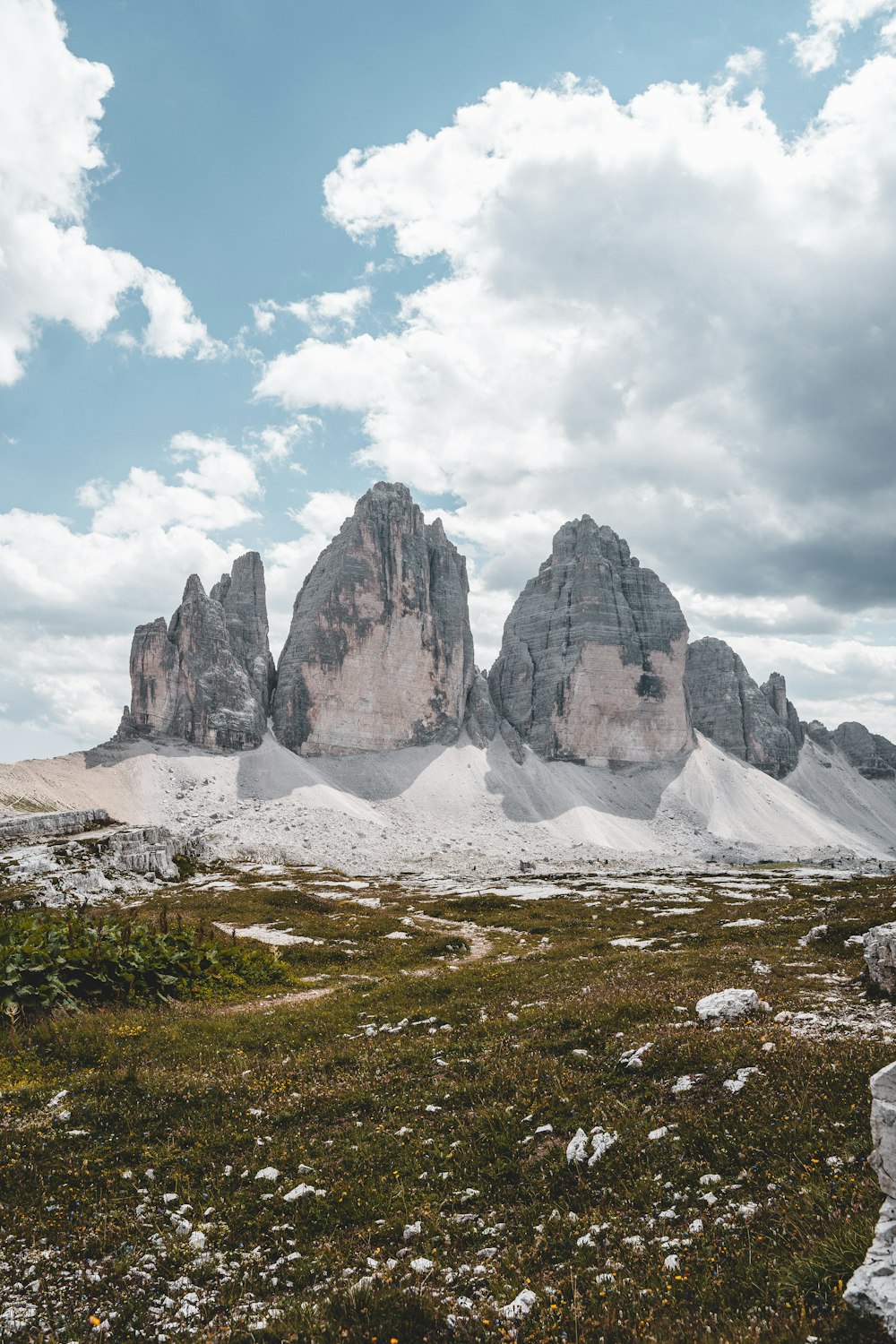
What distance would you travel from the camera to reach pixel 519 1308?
5863 mm

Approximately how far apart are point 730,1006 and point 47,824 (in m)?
87.2

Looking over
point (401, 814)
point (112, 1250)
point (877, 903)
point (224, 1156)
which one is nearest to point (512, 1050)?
point (224, 1156)

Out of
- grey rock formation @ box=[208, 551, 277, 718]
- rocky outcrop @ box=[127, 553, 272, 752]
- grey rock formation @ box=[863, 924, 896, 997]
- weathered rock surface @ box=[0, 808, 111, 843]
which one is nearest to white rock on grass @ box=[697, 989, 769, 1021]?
grey rock formation @ box=[863, 924, 896, 997]

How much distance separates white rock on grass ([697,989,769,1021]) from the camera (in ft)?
41.0

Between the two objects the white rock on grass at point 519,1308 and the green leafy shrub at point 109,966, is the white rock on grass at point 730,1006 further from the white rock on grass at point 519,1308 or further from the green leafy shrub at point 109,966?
the green leafy shrub at point 109,966

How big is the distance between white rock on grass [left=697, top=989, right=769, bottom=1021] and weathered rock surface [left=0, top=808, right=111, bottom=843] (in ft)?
252

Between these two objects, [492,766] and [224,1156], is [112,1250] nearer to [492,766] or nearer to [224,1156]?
[224,1156]

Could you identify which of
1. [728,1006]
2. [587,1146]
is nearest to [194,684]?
[728,1006]

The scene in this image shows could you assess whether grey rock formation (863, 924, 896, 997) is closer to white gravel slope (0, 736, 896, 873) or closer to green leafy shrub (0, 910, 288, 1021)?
green leafy shrub (0, 910, 288, 1021)

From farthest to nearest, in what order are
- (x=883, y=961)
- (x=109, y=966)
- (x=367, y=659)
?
Result: 1. (x=367, y=659)
2. (x=109, y=966)
3. (x=883, y=961)

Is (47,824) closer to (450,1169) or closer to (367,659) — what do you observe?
(450,1169)

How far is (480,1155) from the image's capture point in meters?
9.06

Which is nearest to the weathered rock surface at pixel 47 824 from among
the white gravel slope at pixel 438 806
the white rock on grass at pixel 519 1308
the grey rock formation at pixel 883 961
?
the white gravel slope at pixel 438 806

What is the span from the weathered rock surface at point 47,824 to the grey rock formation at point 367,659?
88868mm
